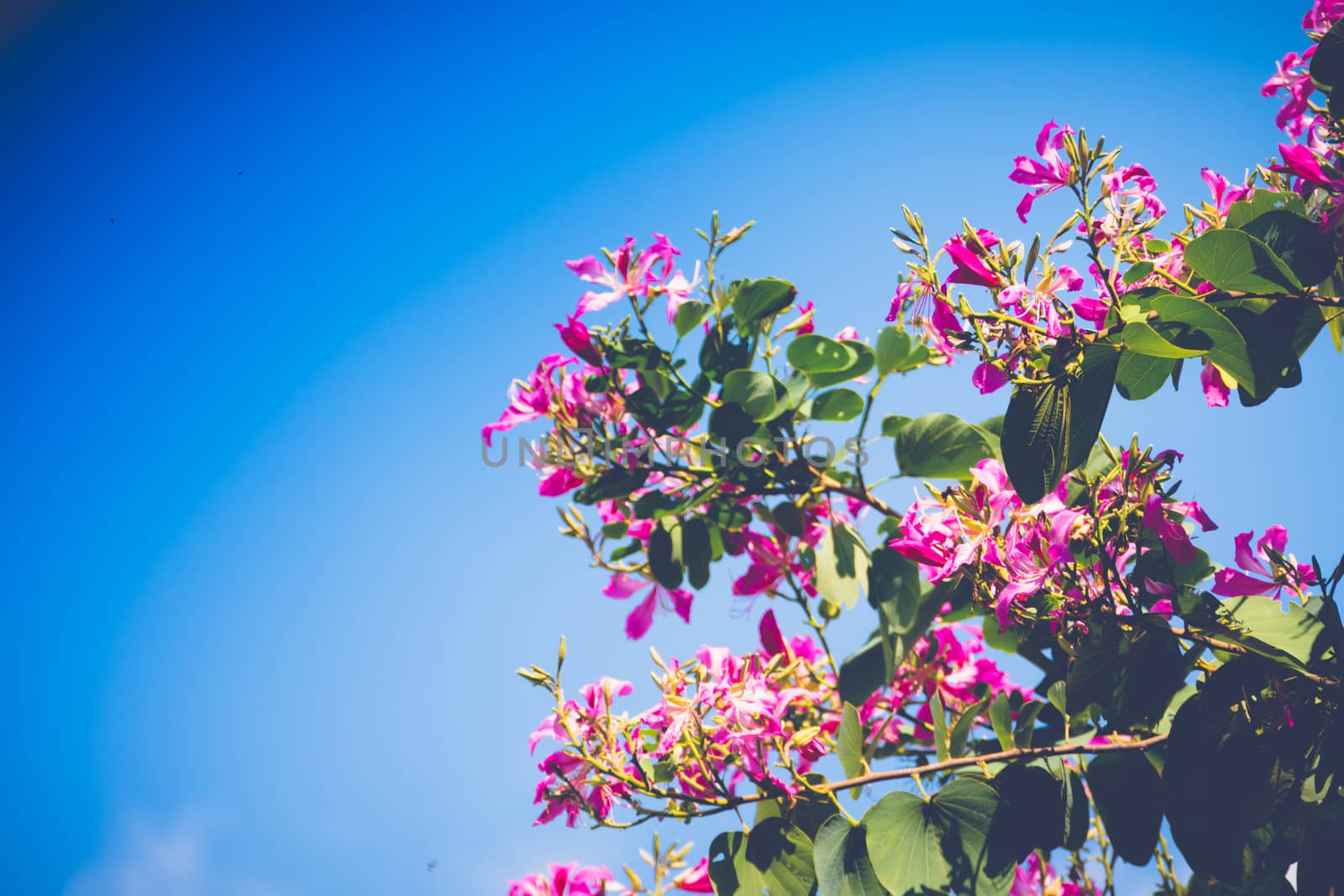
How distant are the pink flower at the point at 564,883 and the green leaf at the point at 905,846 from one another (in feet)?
2.17

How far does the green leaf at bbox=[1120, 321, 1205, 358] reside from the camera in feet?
4.22

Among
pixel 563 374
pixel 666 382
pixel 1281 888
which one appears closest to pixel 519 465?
pixel 563 374

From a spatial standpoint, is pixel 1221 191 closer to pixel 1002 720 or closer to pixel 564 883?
pixel 1002 720

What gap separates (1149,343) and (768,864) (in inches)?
46.1

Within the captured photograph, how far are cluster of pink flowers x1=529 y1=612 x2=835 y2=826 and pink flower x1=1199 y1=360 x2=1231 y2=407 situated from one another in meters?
0.98

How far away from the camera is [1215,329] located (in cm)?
137

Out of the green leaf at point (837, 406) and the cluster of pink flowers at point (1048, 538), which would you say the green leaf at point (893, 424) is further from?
the cluster of pink flowers at point (1048, 538)

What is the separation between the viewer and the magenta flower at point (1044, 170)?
1.49m

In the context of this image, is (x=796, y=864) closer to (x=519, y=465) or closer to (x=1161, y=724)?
(x=1161, y=724)

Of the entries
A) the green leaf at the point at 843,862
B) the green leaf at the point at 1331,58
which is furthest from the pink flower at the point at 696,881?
the green leaf at the point at 1331,58

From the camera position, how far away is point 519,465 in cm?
196

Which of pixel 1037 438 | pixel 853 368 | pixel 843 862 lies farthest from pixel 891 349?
pixel 843 862

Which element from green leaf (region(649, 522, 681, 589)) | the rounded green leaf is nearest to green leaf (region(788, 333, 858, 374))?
green leaf (region(649, 522, 681, 589))

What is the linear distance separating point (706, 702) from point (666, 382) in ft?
2.21
